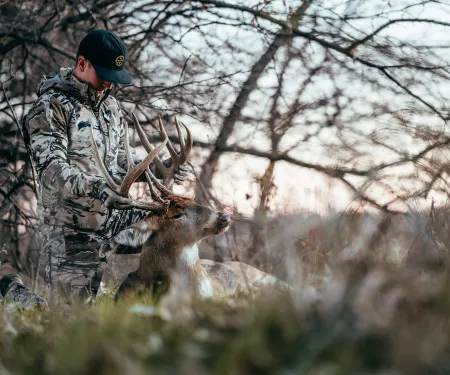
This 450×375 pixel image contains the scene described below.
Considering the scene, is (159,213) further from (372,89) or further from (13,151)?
(13,151)

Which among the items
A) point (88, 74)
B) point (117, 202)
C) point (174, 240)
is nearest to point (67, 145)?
point (88, 74)

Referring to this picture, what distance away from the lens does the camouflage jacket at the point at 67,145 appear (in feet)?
18.0

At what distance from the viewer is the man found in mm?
5629

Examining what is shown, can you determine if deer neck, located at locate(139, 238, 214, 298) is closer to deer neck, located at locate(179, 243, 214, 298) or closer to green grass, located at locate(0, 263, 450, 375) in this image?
deer neck, located at locate(179, 243, 214, 298)

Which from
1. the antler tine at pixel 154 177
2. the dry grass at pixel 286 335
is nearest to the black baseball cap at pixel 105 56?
the antler tine at pixel 154 177

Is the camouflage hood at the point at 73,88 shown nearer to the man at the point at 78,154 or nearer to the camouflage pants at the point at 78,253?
the man at the point at 78,154

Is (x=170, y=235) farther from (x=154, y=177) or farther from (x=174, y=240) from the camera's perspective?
(x=154, y=177)

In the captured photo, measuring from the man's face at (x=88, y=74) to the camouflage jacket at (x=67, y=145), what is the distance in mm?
48

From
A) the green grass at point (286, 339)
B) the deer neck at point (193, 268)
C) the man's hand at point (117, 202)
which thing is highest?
the man's hand at point (117, 202)

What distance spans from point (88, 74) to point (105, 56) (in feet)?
0.71

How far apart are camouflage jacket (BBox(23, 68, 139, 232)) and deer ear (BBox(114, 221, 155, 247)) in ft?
1.27

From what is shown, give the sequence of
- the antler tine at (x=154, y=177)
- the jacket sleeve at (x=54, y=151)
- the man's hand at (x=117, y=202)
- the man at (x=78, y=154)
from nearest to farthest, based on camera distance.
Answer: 1. the man's hand at (x=117, y=202)
2. the jacket sleeve at (x=54, y=151)
3. the antler tine at (x=154, y=177)
4. the man at (x=78, y=154)

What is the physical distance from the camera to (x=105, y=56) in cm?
571

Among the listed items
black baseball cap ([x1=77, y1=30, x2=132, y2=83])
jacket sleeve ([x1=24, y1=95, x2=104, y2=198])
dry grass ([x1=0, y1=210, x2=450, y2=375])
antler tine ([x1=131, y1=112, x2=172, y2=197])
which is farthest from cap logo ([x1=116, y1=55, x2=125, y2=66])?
dry grass ([x1=0, y1=210, x2=450, y2=375])
